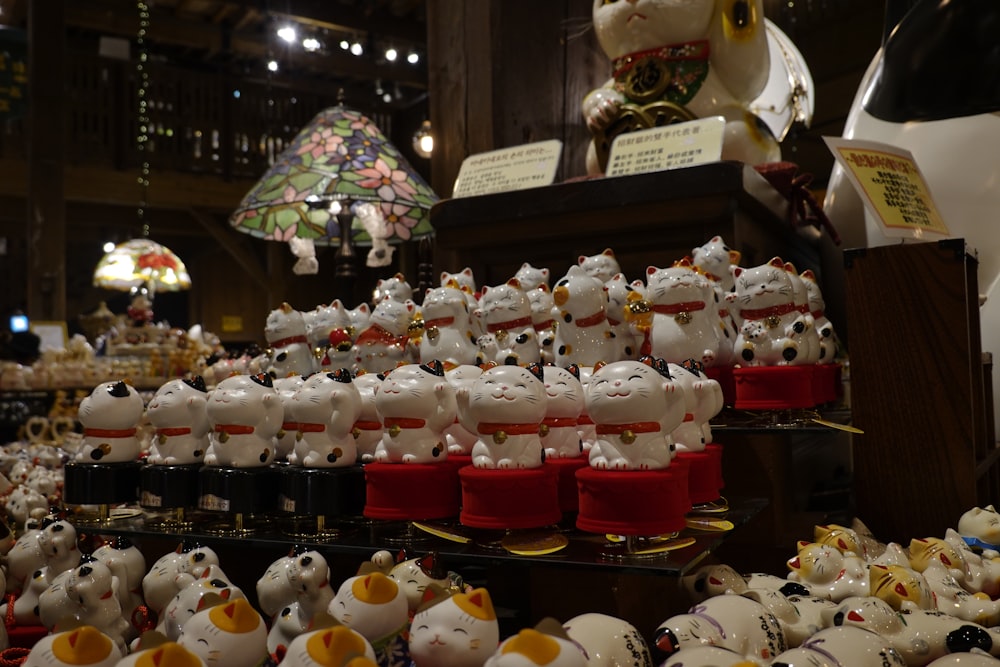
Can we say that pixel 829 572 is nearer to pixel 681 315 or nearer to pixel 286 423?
pixel 681 315

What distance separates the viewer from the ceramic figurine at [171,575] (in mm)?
1580

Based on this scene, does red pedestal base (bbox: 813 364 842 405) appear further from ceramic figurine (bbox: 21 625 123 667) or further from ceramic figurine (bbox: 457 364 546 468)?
ceramic figurine (bbox: 21 625 123 667)

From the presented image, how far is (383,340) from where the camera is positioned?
228cm

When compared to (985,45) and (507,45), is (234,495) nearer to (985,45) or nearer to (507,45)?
(985,45)

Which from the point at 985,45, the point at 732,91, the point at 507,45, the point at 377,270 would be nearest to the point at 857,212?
the point at 732,91

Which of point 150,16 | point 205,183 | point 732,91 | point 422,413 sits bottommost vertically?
point 422,413

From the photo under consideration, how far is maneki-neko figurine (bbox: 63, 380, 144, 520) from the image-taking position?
6.38ft

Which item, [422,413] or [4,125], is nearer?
[422,413]

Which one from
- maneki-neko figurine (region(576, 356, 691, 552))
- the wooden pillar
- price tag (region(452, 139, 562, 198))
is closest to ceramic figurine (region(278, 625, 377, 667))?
maneki-neko figurine (region(576, 356, 691, 552))

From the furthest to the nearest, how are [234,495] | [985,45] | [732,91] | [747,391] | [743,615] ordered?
1. [732,91]
2. [747,391]
3. [234,495]
4. [985,45]
5. [743,615]

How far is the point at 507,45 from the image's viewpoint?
3.17m

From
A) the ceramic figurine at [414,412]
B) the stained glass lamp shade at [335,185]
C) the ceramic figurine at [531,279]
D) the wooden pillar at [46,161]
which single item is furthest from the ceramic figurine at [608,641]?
the wooden pillar at [46,161]

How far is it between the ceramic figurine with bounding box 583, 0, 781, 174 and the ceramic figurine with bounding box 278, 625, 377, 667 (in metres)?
2.11

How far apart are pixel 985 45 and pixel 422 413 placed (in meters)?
1.27
